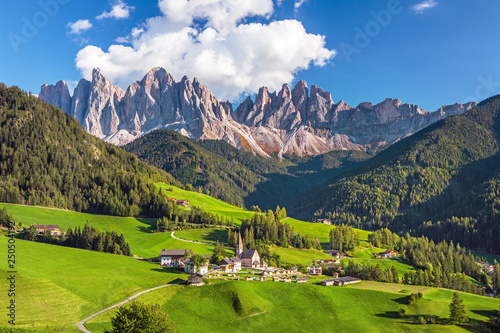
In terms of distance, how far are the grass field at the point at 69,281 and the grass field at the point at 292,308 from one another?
6.03 meters

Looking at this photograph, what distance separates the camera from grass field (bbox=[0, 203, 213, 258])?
442 ft

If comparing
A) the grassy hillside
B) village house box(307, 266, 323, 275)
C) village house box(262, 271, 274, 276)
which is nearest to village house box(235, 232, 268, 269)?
village house box(262, 271, 274, 276)

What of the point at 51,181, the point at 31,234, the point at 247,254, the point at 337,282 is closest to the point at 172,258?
the point at 247,254

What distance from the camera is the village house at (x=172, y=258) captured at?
4536 inches

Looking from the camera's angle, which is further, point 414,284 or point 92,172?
point 92,172

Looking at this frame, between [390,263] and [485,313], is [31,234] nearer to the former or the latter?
[485,313]

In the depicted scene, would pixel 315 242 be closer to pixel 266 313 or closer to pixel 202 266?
pixel 202 266

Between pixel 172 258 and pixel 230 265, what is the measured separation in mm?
18469

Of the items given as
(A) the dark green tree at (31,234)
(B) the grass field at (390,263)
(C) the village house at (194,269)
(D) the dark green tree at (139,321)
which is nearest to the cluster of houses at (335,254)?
(B) the grass field at (390,263)

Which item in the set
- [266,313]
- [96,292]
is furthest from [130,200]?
[266,313]

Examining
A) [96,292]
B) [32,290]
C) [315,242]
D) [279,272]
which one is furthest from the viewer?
[315,242]

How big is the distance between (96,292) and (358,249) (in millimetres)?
119019

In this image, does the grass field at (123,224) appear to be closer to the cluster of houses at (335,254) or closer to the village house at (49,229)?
the village house at (49,229)

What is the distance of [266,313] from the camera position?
79.1 meters
